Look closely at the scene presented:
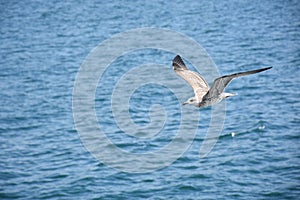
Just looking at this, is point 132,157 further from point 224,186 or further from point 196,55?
point 196,55

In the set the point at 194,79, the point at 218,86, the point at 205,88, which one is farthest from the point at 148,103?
the point at 218,86

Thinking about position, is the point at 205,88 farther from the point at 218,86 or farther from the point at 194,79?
the point at 218,86

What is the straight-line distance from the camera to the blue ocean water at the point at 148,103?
30.6 m

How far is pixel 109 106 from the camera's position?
39469 mm

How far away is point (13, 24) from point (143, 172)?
1233 inches

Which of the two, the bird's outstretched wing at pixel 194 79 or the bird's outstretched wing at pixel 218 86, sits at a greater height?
the bird's outstretched wing at pixel 194 79

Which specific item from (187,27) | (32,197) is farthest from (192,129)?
(187,27)

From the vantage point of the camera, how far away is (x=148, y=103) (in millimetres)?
39812

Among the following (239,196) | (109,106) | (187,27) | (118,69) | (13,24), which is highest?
(13,24)

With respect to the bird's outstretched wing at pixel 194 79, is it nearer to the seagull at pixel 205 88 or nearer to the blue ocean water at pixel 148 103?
the seagull at pixel 205 88

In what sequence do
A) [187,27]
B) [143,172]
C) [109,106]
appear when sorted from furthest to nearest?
[187,27]
[109,106]
[143,172]

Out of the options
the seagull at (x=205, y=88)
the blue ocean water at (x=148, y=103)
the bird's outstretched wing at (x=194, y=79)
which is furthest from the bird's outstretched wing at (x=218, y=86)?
the blue ocean water at (x=148, y=103)

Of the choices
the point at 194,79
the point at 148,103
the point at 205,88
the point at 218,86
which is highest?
the point at 148,103

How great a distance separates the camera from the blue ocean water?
3058cm
